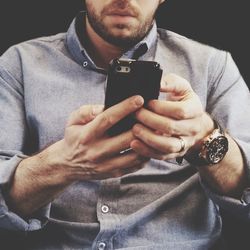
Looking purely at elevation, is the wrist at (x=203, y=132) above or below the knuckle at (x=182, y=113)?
below

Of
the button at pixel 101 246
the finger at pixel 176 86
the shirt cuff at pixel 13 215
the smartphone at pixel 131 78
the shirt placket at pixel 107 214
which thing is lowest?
the button at pixel 101 246

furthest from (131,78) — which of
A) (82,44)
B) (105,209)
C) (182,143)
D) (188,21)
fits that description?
(188,21)

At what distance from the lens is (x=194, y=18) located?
1341 mm

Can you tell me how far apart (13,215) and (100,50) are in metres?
0.54

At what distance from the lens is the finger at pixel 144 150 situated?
786 millimetres

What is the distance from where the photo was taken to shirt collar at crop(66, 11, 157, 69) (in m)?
1.16

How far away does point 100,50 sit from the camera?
1248mm

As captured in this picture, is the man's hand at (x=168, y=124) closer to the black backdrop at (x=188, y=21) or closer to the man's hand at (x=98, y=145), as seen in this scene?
the man's hand at (x=98, y=145)

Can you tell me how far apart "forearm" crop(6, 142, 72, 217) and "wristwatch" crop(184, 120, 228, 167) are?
0.28 metres

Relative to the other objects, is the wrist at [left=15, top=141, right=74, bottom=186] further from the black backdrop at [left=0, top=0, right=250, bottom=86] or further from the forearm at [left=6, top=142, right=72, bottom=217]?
the black backdrop at [left=0, top=0, right=250, bottom=86]

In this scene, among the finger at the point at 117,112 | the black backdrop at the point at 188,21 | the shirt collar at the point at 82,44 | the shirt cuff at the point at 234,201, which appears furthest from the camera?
the black backdrop at the point at 188,21

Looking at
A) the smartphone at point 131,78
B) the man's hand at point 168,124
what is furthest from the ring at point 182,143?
the smartphone at point 131,78

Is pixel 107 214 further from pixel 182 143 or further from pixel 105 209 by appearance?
pixel 182 143

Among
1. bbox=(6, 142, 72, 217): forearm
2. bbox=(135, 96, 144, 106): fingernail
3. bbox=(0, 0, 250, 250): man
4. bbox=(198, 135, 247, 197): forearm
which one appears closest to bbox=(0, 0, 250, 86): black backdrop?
bbox=(0, 0, 250, 250): man
